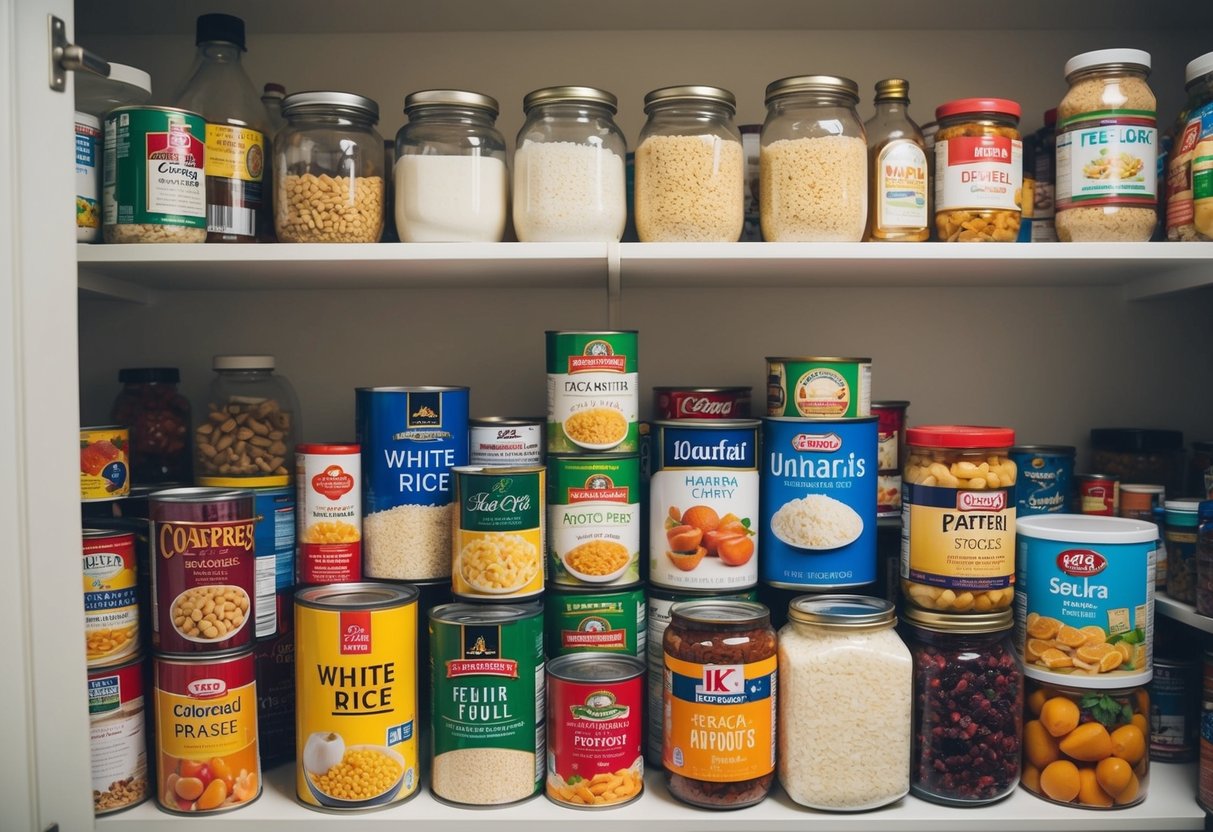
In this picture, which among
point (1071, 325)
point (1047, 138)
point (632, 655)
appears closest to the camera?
point (632, 655)

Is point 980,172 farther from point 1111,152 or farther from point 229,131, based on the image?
point 229,131

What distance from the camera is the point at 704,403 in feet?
4.09

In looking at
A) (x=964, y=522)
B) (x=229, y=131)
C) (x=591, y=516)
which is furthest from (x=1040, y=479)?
(x=229, y=131)

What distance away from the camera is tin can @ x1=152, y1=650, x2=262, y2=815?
1031mm

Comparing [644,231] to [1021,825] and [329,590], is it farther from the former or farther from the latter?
[1021,825]

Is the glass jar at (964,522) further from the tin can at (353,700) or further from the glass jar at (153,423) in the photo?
the glass jar at (153,423)

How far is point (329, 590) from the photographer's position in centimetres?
109

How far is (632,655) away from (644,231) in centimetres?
51

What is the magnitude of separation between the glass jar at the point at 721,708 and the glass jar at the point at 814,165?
1.50 ft

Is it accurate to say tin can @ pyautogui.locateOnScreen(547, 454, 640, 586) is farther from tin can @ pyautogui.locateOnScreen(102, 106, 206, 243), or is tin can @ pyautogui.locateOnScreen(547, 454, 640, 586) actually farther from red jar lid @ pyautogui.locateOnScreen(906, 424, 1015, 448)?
tin can @ pyautogui.locateOnScreen(102, 106, 206, 243)

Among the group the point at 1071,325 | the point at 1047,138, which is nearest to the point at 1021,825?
the point at 1071,325

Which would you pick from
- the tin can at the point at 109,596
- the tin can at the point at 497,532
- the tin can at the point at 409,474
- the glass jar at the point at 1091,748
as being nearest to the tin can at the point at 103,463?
the tin can at the point at 109,596

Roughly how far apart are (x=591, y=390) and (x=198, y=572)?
1.57ft

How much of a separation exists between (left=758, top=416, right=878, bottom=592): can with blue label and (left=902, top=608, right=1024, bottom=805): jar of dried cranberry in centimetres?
11
